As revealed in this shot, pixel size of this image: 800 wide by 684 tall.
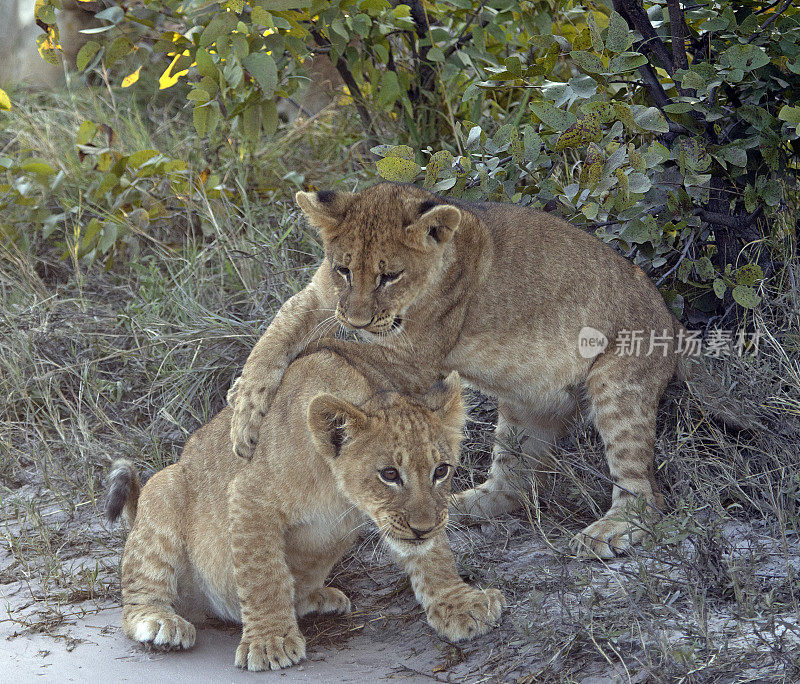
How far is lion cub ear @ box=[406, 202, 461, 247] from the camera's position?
395cm

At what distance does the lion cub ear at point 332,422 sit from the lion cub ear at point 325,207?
3.51 ft

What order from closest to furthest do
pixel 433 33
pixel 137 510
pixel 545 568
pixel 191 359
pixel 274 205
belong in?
pixel 545 568 < pixel 137 510 < pixel 191 359 < pixel 433 33 < pixel 274 205

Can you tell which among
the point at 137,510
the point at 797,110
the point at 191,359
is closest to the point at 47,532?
the point at 137,510

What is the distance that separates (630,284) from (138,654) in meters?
2.72

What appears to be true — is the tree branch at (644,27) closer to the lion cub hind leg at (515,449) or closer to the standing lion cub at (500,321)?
the standing lion cub at (500,321)

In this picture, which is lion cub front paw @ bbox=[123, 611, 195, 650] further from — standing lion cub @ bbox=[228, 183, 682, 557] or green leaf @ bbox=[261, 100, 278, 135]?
green leaf @ bbox=[261, 100, 278, 135]

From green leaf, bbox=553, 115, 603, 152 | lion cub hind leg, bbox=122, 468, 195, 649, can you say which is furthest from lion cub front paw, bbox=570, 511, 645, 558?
green leaf, bbox=553, 115, 603, 152

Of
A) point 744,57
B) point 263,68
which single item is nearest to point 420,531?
point 744,57

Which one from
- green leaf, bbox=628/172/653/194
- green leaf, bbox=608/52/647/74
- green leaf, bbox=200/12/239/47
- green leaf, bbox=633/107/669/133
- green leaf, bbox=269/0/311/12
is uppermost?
green leaf, bbox=269/0/311/12

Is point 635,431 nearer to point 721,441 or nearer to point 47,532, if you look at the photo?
point 721,441

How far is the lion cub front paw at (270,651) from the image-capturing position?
330cm

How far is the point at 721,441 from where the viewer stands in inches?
154

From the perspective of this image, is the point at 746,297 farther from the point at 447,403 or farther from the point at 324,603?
the point at 324,603

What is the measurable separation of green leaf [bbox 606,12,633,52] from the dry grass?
1349 millimetres
